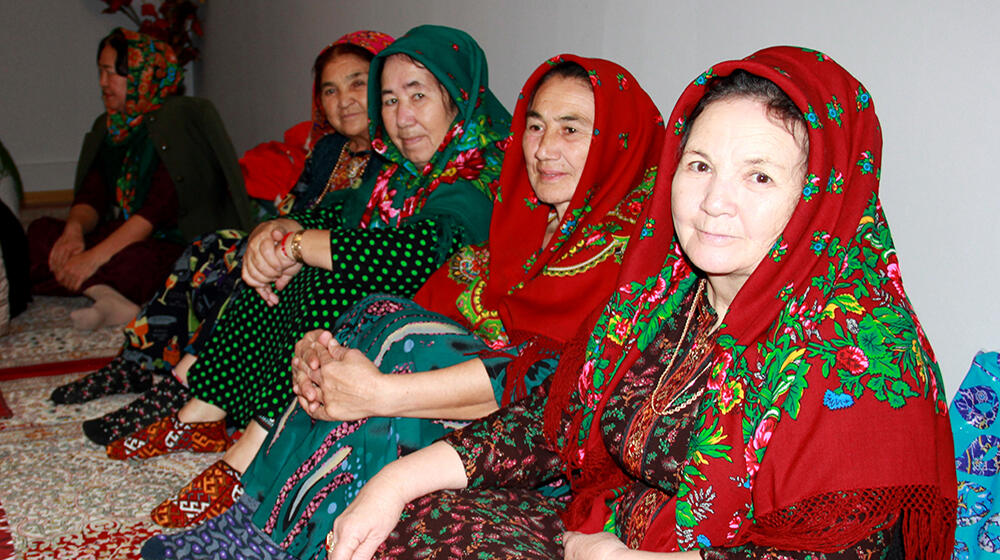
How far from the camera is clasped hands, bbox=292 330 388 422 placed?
5.07 feet

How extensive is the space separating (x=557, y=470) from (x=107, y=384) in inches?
71.0

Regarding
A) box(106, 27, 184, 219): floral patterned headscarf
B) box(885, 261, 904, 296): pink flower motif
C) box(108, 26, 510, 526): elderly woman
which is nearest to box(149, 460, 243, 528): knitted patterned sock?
box(108, 26, 510, 526): elderly woman

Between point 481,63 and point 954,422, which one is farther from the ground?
point 481,63

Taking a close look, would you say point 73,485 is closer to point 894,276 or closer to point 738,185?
point 738,185

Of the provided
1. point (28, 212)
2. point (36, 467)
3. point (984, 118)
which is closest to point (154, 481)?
point (36, 467)

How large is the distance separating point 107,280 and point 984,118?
3122 mm

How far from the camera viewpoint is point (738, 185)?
116 cm

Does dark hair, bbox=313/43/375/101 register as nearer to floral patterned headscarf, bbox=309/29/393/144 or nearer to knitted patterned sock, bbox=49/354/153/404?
floral patterned headscarf, bbox=309/29/393/144

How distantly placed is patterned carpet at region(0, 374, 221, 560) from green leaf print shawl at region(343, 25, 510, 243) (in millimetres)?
909

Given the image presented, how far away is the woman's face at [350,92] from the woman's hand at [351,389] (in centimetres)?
122

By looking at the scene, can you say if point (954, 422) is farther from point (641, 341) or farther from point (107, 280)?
point (107, 280)

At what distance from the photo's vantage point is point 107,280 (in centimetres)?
339

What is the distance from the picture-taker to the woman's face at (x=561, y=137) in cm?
171

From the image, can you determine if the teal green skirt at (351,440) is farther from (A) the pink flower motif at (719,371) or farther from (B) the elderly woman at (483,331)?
(A) the pink flower motif at (719,371)
